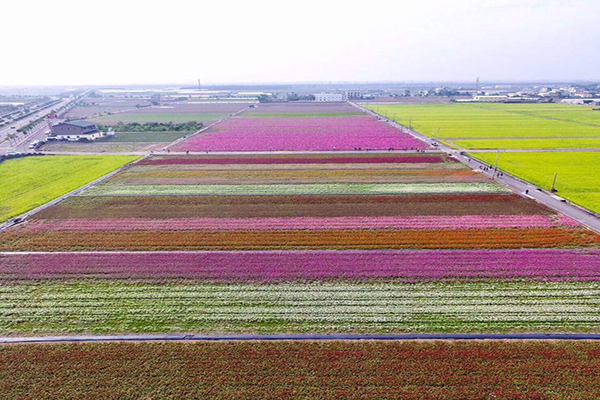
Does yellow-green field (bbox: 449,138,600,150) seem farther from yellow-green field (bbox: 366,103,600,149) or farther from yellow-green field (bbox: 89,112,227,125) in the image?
yellow-green field (bbox: 89,112,227,125)

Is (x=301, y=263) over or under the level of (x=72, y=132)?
under

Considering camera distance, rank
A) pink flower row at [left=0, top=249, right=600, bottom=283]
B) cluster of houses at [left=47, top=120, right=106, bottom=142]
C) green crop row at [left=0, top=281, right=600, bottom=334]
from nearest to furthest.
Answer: green crop row at [left=0, top=281, right=600, bottom=334] → pink flower row at [left=0, top=249, right=600, bottom=283] → cluster of houses at [left=47, top=120, right=106, bottom=142]

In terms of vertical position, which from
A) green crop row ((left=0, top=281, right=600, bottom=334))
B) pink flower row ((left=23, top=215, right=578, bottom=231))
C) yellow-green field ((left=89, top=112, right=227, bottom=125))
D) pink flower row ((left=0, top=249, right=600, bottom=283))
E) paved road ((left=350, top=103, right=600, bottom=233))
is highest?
yellow-green field ((left=89, top=112, right=227, bottom=125))

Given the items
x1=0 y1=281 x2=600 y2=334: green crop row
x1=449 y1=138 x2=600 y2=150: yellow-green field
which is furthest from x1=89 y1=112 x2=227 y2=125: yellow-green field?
x1=0 y1=281 x2=600 y2=334: green crop row

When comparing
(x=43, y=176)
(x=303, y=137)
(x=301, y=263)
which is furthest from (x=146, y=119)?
(x=301, y=263)

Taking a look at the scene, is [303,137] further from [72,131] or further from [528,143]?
[72,131]

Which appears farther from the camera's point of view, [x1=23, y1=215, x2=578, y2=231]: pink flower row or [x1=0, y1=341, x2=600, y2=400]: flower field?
[x1=23, y1=215, x2=578, y2=231]: pink flower row
